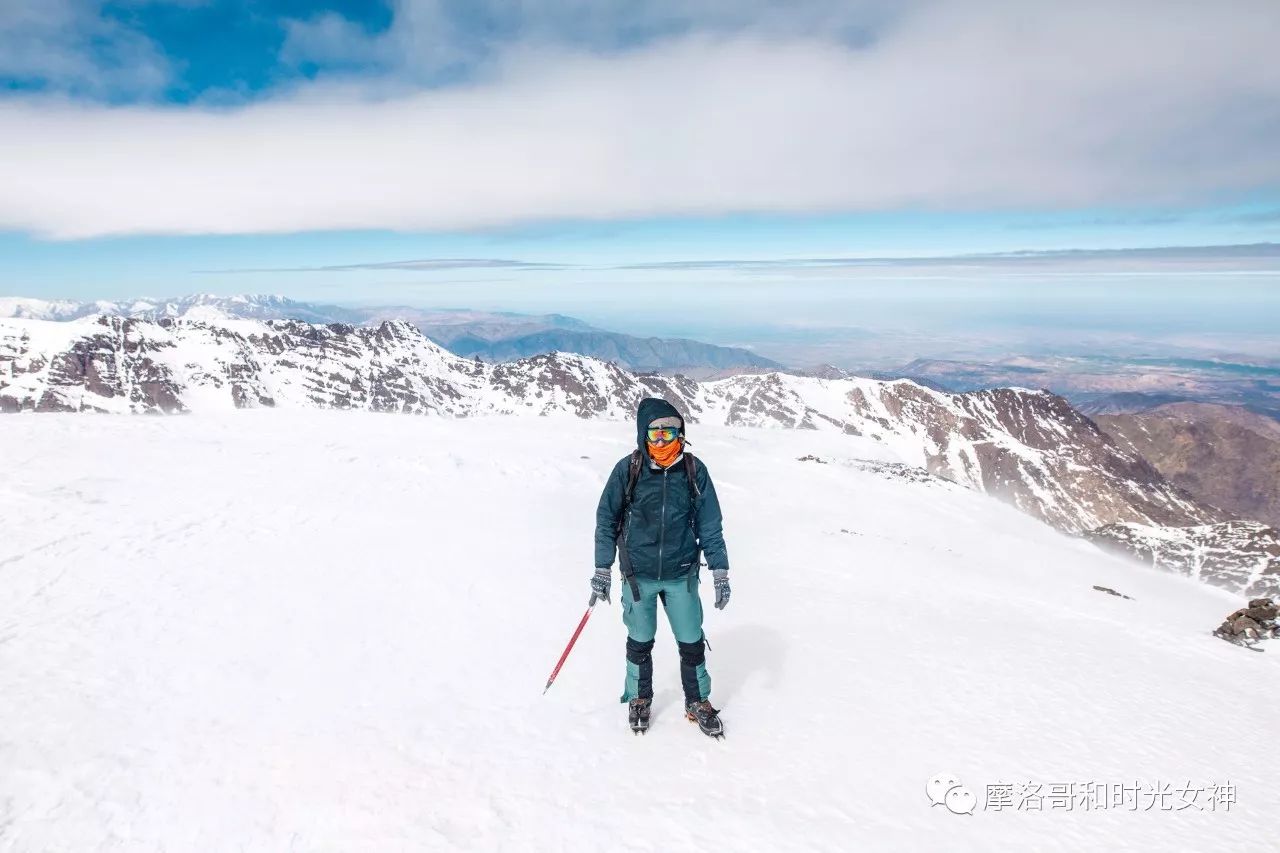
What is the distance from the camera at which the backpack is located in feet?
21.7

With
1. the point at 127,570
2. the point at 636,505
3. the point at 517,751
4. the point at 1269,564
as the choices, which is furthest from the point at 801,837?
the point at 1269,564

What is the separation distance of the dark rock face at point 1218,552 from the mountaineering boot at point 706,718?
14983cm

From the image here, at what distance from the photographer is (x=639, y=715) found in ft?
22.4

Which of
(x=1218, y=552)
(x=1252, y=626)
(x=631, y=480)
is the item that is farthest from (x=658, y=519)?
(x=1218, y=552)

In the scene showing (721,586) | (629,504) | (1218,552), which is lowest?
(1218,552)

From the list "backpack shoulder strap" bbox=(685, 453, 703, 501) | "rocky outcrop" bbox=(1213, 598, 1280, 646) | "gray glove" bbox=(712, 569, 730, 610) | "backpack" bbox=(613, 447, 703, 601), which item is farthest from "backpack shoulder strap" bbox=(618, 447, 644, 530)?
"rocky outcrop" bbox=(1213, 598, 1280, 646)

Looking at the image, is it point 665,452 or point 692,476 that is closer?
point 665,452

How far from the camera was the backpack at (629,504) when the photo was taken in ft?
21.7

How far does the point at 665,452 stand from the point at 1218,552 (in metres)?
199

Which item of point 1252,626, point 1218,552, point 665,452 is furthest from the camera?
point 1218,552

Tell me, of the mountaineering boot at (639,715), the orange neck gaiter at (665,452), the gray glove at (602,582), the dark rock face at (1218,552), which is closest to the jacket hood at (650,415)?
the orange neck gaiter at (665,452)
